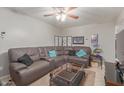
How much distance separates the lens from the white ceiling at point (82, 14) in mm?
1367

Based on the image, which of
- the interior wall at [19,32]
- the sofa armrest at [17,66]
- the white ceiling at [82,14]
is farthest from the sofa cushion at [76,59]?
the sofa armrest at [17,66]

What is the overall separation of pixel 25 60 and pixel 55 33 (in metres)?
0.59

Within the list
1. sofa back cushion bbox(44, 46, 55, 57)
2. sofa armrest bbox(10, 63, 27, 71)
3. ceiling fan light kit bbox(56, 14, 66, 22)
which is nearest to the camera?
sofa armrest bbox(10, 63, 27, 71)

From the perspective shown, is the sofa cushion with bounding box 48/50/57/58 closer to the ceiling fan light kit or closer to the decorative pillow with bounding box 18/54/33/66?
the decorative pillow with bounding box 18/54/33/66

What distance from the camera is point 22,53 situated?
1432 millimetres

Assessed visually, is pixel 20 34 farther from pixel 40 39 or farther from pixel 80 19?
pixel 80 19

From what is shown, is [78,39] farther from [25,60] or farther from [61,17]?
[25,60]

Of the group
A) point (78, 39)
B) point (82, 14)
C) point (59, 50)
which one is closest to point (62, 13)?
point (82, 14)

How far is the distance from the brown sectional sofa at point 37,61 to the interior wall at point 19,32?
3.0 inches

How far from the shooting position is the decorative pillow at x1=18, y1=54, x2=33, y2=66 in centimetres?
142

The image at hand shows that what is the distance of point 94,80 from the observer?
147cm

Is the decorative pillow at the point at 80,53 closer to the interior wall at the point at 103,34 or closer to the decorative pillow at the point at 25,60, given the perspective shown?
the interior wall at the point at 103,34

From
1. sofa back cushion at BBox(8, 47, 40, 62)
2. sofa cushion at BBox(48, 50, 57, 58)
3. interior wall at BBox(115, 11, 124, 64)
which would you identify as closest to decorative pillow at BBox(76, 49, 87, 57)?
sofa cushion at BBox(48, 50, 57, 58)
